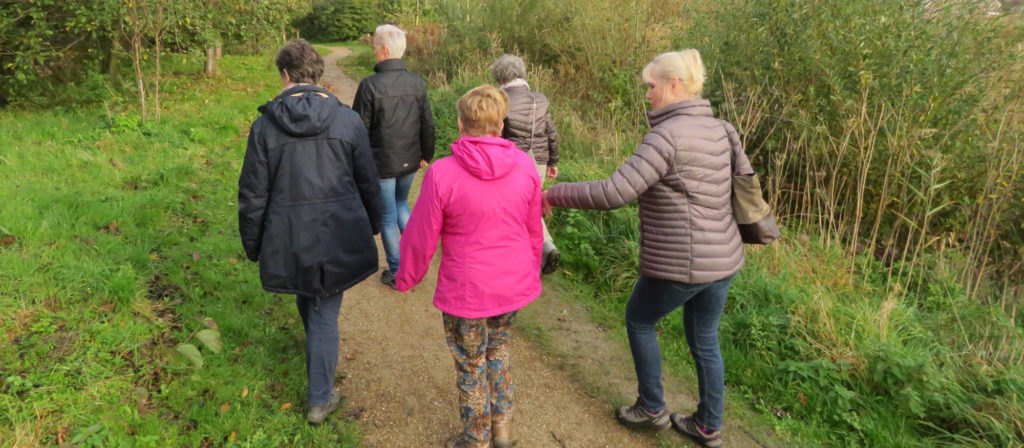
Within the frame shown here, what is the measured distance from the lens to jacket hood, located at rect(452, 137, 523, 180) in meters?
2.58

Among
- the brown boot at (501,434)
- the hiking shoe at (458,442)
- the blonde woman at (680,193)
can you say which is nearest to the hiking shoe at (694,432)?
the blonde woman at (680,193)

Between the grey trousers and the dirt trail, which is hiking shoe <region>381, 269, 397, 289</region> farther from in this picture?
the grey trousers

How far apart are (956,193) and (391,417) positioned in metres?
6.26

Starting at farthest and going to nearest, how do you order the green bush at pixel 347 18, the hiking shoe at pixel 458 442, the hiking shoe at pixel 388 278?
the green bush at pixel 347 18, the hiking shoe at pixel 388 278, the hiking shoe at pixel 458 442

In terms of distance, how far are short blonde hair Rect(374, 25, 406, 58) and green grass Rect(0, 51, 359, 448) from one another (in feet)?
7.33

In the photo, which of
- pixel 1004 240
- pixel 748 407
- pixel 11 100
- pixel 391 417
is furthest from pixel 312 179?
pixel 11 100

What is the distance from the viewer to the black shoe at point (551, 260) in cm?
544

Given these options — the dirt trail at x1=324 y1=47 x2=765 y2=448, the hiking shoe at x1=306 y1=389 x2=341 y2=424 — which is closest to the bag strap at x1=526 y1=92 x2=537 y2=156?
the dirt trail at x1=324 y1=47 x2=765 y2=448

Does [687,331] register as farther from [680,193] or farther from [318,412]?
[318,412]

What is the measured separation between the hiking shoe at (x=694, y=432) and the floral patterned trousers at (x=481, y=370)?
1.06 meters

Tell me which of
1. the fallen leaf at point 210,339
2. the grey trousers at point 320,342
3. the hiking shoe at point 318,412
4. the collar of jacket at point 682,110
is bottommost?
the hiking shoe at point 318,412

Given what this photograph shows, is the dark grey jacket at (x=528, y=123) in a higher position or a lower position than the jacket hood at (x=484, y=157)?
lower

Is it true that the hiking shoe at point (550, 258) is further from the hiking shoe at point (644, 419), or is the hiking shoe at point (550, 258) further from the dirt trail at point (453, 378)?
the hiking shoe at point (644, 419)

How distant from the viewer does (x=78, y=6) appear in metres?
9.14
